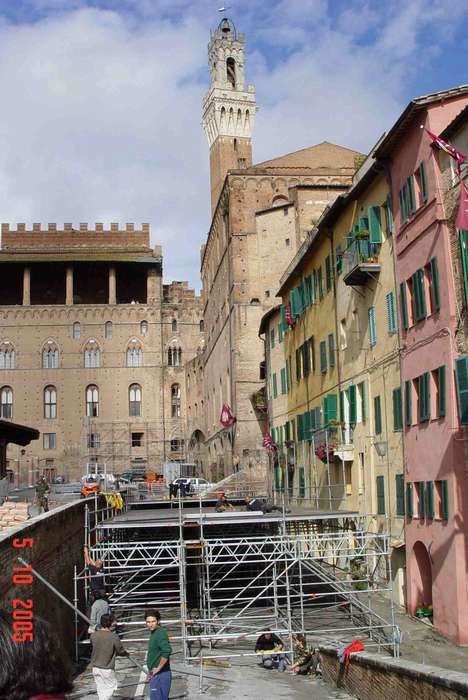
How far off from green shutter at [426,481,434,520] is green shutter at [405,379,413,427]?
5.50 ft

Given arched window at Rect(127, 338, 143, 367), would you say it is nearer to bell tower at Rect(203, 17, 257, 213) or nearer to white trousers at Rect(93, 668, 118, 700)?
bell tower at Rect(203, 17, 257, 213)

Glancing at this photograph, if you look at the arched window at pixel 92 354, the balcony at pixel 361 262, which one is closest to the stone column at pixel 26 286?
the arched window at pixel 92 354

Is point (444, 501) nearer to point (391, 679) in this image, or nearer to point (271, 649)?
point (271, 649)

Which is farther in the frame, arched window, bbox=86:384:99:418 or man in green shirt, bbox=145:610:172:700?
arched window, bbox=86:384:99:418

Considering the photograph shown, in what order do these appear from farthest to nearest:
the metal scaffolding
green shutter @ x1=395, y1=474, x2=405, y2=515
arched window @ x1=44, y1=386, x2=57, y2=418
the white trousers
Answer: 1. arched window @ x1=44, y1=386, x2=57, y2=418
2. green shutter @ x1=395, y1=474, x2=405, y2=515
3. the metal scaffolding
4. the white trousers

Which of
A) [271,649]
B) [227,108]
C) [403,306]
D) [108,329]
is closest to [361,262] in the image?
[403,306]

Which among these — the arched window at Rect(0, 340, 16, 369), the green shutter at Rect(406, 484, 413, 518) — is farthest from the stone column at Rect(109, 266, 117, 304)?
the green shutter at Rect(406, 484, 413, 518)

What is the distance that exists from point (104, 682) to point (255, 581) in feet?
38.8

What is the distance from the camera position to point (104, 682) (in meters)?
10.0

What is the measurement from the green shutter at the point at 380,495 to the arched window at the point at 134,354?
4320 centimetres

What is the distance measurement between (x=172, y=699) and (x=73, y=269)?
55369mm

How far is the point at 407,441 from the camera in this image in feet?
64.2

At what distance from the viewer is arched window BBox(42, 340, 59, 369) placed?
6331cm

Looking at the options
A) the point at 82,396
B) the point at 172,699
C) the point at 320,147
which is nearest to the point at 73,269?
the point at 82,396
